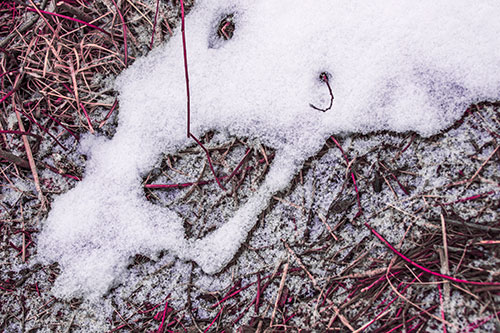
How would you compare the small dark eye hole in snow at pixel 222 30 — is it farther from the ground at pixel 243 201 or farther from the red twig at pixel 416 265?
the red twig at pixel 416 265

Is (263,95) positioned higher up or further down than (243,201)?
higher up

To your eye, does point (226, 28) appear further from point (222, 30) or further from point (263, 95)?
point (263, 95)

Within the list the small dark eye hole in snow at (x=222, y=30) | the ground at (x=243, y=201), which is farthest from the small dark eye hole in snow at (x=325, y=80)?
the small dark eye hole in snow at (x=222, y=30)

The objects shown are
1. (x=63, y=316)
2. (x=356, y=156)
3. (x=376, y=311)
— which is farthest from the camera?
(x=63, y=316)

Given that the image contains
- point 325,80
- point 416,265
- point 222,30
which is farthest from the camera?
point 222,30

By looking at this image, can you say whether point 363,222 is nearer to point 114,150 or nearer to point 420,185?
point 420,185

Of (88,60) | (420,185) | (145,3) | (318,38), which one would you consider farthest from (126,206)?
(420,185)

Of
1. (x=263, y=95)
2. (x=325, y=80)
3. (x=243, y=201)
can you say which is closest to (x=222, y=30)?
(x=263, y=95)
